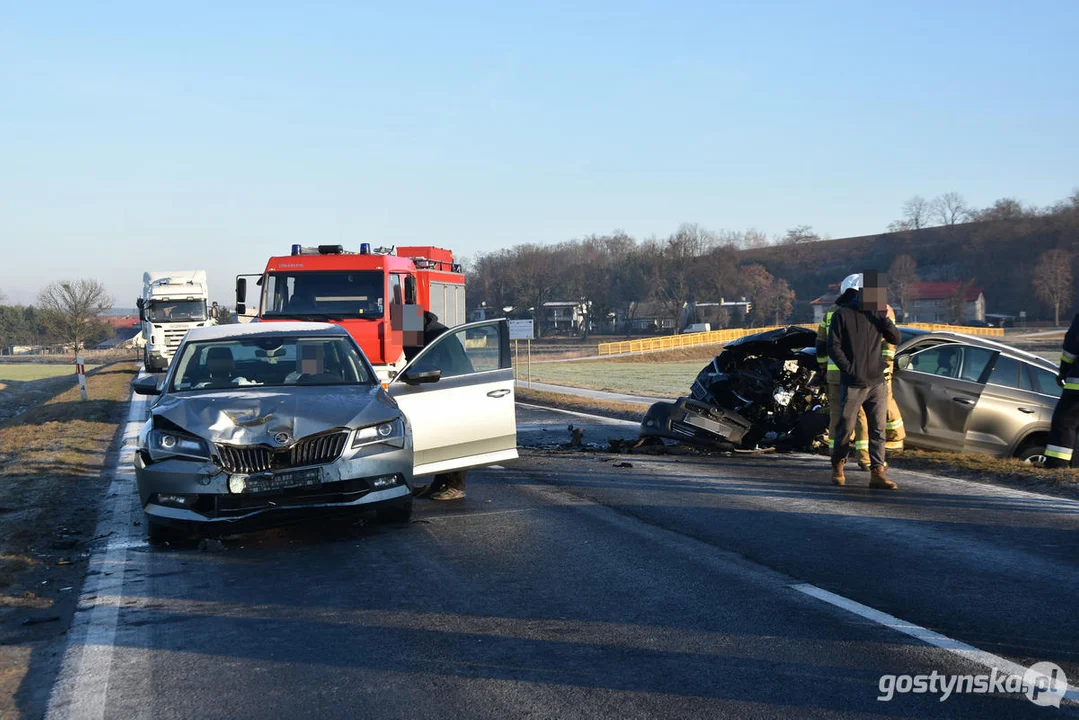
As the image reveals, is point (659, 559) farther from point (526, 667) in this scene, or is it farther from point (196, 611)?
point (196, 611)

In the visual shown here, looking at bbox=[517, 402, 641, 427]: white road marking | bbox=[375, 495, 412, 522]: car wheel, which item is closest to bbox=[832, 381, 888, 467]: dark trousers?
bbox=[375, 495, 412, 522]: car wheel

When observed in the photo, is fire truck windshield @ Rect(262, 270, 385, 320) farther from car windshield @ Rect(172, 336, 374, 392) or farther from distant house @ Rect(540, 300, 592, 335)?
distant house @ Rect(540, 300, 592, 335)

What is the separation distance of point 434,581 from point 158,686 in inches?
79.9

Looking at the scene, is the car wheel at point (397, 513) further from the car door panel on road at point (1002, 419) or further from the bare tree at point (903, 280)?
the bare tree at point (903, 280)

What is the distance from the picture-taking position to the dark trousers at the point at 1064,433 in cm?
1049

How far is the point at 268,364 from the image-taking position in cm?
872

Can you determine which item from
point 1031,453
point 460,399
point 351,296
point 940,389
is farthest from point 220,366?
point 1031,453

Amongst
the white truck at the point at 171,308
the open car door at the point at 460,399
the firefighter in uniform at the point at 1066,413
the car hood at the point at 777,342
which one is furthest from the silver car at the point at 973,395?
the white truck at the point at 171,308

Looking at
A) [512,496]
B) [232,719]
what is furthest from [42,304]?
[232,719]

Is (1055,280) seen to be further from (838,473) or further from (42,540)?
(42,540)

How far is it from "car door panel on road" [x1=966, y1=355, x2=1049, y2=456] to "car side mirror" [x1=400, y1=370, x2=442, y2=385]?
20.9ft

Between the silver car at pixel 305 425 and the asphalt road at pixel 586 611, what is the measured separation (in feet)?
1.31

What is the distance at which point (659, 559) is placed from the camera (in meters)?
6.64

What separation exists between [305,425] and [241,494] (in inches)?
26.6
